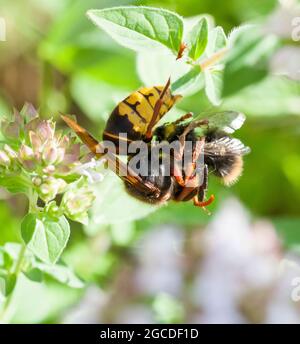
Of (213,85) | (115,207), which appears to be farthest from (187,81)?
(115,207)

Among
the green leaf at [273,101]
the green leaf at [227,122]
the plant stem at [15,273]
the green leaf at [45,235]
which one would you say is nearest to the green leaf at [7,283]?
the plant stem at [15,273]

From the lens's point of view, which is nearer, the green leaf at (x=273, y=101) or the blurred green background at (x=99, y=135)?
the blurred green background at (x=99, y=135)

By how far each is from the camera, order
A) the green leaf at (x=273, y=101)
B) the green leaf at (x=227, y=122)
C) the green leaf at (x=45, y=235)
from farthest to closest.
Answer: the green leaf at (x=273, y=101)
the green leaf at (x=227, y=122)
the green leaf at (x=45, y=235)

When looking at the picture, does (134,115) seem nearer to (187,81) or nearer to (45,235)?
(187,81)

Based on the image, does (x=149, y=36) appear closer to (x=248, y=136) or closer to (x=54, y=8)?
(x=248, y=136)

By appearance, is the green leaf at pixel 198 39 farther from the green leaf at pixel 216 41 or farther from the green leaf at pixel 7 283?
the green leaf at pixel 7 283

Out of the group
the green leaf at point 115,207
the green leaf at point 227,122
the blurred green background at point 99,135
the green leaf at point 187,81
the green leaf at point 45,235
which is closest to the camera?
the green leaf at point 45,235
